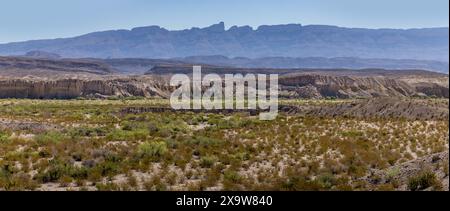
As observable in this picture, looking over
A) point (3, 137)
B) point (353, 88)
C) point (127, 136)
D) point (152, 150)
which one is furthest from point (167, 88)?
point (152, 150)

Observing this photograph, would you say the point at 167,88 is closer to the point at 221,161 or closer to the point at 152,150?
the point at 152,150

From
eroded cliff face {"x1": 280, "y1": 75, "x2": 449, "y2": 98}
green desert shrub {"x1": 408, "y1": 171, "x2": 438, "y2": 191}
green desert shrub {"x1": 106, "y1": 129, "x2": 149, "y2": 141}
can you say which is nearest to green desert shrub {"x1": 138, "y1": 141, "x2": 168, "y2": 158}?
green desert shrub {"x1": 106, "y1": 129, "x2": 149, "y2": 141}

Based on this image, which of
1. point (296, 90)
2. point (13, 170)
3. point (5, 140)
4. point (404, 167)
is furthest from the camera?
point (296, 90)

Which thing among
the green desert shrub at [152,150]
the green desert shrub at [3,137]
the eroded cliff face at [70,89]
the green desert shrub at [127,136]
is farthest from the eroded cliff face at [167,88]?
the green desert shrub at [152,150]

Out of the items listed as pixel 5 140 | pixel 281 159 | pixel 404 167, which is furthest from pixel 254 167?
pixel 5 140

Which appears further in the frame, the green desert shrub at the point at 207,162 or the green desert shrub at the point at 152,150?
the green desert shrub at the point at 152,150

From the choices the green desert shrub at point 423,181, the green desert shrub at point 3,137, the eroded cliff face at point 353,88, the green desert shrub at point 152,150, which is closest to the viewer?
the green desert shrub at point 423,181

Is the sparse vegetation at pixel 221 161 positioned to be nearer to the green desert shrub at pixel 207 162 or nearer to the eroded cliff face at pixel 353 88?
the green desert shrub at pixel 207 162

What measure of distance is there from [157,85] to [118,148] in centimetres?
9415

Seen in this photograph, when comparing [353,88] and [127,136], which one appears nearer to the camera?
[127,136]
